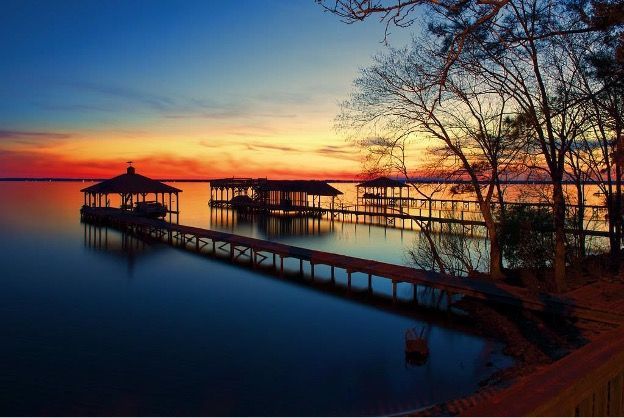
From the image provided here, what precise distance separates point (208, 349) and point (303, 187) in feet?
127

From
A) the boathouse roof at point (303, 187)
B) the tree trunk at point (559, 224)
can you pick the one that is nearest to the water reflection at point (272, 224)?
the boathouse roof at point (303, 187)

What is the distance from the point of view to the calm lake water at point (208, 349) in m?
8.37

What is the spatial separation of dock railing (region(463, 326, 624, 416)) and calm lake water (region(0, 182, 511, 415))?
6338mm

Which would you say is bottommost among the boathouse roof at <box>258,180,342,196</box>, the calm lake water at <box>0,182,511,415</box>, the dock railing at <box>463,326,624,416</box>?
the calm lake water at <box>0,182,511,415</box>

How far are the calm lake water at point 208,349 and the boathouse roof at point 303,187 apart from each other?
1088 inches

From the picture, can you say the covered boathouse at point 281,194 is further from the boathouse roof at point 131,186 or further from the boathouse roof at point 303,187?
the boathouse roof at point 131,186

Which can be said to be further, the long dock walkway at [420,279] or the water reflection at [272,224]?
the water reflection at [272,224]

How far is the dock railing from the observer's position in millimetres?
1559

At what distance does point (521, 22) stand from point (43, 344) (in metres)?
12.4

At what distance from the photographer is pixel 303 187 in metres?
49.4

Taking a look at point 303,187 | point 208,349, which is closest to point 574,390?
point 208,349

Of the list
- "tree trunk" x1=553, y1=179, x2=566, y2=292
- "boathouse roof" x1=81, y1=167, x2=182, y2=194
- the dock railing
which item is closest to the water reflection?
"boathouse roof" x1=81, y1=167, x2=182, y2=194

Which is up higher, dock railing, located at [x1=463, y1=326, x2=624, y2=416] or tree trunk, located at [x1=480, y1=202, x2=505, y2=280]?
dock railing, located at [x1=463, y1=326, x2=624, y2=416]

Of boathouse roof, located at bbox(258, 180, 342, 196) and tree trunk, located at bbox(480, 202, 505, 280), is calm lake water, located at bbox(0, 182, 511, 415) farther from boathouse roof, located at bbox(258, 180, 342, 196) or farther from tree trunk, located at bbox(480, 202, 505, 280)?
boathouse roof, located at bbox(258, 180, 342, 196)
